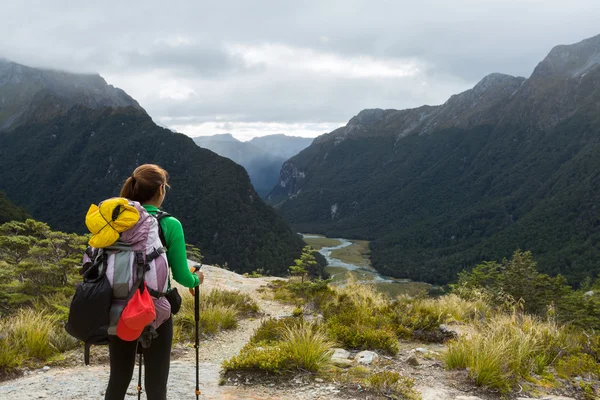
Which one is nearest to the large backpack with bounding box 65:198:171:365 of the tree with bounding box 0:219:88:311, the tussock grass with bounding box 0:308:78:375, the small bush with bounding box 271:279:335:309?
the tussock grass with bounding box 0:308:78:375

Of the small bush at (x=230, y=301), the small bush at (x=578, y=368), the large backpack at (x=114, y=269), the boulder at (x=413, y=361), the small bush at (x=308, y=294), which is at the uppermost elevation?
the large backpack at (x=114, y=269)

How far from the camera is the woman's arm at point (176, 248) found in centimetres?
319

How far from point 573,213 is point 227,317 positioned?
186 meters

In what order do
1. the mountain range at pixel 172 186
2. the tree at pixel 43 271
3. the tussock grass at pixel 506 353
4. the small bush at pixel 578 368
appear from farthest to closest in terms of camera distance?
1. the mountain range at pixel 172 186
2. the tree at pixel 43 271
3. the small bush at pixel 578 368
4. the tussock grass at pixel 506 353

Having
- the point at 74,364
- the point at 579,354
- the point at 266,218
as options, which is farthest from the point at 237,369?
the point at 266,218

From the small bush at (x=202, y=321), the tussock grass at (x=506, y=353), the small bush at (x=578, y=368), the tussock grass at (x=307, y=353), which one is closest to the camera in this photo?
the tussock grass at (x=506, y=353)

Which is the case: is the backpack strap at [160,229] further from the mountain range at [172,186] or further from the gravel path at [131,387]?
the mountain range at [172,186]

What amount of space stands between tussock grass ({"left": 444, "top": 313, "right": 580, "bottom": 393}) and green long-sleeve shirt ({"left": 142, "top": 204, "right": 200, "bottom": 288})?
4.03 m

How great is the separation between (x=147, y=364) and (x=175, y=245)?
3.47 ft

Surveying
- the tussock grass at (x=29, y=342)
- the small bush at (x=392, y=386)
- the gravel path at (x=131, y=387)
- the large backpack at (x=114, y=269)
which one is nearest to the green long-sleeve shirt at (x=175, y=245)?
the large backpack at (x=114, y=269)

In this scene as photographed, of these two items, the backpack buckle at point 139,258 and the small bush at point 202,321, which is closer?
the backpack buckle at point 139,258

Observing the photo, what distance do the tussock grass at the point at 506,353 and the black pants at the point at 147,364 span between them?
392cm

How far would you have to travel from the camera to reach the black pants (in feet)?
10.4

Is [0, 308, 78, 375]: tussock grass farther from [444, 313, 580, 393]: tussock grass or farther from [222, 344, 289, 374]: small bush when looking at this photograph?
[444, 313, 580, 393]: tussock grass
